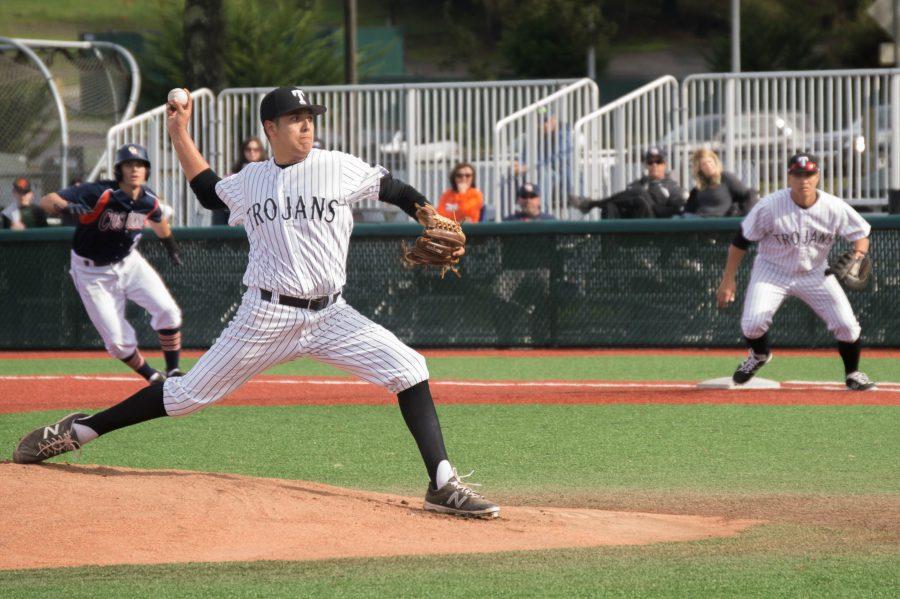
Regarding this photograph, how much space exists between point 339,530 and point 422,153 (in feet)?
39.8

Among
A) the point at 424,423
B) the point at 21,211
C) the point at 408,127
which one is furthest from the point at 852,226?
the point at 21,211

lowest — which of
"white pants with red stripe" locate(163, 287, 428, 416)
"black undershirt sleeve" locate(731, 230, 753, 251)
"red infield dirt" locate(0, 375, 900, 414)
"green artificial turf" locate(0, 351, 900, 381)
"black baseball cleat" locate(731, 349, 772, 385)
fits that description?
"green artificial turf" locate(0, 351, 900, 381)

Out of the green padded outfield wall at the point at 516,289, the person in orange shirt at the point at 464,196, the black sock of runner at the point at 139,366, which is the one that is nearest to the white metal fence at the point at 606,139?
the person in orange shirt at the point at 464,196

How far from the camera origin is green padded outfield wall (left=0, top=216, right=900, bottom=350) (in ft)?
47.8

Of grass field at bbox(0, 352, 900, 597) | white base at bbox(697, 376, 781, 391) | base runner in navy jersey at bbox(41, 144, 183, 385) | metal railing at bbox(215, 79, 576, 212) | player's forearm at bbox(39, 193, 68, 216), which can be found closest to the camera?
grass field at bbox(0, 352, 900, 597)

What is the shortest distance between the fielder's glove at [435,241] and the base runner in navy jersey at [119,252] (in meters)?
5.08

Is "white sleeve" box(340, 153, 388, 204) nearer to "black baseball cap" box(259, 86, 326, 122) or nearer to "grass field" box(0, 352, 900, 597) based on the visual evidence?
"black baseball cap" box(259, 86, 326, 122)

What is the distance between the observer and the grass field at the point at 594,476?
491 centimetres

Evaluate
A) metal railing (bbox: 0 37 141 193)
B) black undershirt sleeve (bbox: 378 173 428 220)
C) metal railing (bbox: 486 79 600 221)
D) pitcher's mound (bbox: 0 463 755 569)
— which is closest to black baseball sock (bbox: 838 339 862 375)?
pitcher's mound (bbox: 0 463 755 569)

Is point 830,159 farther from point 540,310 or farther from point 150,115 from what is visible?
point 150,115

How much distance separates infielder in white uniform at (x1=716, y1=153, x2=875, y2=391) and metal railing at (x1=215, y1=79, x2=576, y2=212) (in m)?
6.36

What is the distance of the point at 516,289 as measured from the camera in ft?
49.3

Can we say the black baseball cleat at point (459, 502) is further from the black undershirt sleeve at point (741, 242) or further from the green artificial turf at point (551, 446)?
the black undershirt sleeve at point (741, 242)

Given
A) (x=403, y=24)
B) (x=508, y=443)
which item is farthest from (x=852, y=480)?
(x=403, y=24)
